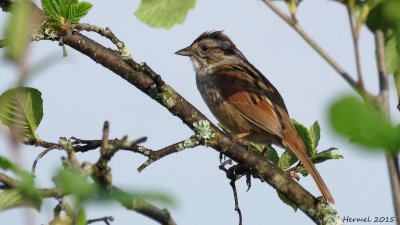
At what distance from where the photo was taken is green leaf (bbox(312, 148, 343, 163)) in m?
3.54

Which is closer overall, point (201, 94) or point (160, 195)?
point (160, 195)

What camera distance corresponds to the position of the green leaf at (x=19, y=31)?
2.60ft

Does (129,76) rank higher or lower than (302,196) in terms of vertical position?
higher

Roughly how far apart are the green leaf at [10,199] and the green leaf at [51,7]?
5.71 feet

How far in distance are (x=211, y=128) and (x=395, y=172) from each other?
2.31 meters

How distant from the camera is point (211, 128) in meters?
3.39

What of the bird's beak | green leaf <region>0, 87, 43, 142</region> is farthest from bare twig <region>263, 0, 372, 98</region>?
the bird's beak

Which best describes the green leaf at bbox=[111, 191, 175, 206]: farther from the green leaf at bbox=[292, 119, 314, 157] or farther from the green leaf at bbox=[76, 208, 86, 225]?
the green leaf at bbox=[292, 119, 314, 157]

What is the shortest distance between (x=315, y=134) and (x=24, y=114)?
1.84 m

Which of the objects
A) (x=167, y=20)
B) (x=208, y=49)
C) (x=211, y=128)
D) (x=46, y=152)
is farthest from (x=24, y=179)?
(x=208, y=49)

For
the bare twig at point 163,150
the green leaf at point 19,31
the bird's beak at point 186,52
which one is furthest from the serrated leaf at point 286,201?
the bird's beak at point 186,52

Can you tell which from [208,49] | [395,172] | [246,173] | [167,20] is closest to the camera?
[395,172]

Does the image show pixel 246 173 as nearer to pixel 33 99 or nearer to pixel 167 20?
pixel 33 99

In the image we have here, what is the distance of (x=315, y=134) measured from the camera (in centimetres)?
360
